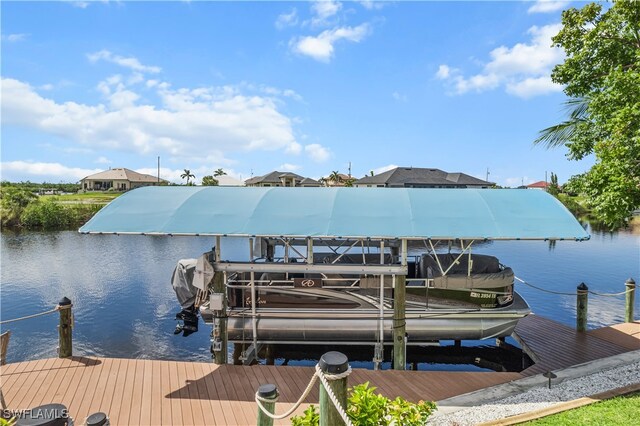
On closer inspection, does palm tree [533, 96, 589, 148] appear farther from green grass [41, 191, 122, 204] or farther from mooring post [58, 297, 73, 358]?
green grass [41, 191, 122, 204]

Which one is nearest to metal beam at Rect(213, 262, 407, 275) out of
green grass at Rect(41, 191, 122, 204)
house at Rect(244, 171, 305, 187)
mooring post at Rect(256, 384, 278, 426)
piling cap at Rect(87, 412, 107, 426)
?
Result: mooring post at Rect(256, 384, 278, 426)

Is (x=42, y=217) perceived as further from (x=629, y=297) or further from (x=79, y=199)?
(x=629, y=297)

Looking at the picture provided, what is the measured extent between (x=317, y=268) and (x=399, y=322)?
2405 millimetres

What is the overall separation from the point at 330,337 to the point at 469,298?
13.4 feet

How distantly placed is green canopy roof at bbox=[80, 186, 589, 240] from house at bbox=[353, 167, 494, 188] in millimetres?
54964

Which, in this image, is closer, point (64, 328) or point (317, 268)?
point (64, 328)

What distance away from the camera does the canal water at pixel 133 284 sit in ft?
47.8

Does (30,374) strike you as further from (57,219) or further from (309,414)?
(57,219)

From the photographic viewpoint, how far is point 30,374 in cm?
823

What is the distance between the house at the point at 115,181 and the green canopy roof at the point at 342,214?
89.7 meters

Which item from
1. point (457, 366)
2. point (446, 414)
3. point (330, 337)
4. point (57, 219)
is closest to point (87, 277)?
point (330, 337)

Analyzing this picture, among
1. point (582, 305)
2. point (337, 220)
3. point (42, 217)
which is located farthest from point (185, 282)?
point (42, 217)

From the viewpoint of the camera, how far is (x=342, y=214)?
369 inches

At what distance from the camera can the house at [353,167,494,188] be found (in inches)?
2594
